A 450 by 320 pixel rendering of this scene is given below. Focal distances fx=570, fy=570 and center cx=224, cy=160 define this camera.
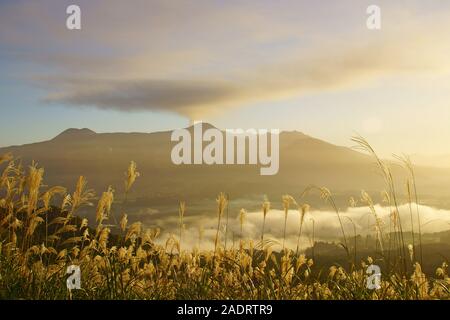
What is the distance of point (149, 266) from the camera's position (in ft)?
25.2

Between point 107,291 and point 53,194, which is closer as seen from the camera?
point 107,291

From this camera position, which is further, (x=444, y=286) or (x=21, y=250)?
(x=21, y=250)

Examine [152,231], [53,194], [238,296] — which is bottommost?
[238,296]
